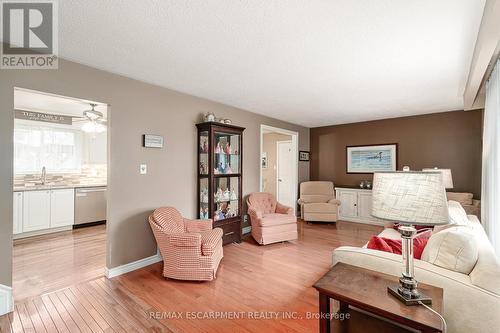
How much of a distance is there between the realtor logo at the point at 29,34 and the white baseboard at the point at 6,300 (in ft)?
6.52

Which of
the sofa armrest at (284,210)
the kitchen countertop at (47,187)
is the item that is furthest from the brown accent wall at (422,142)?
the kitchen countertop at (47,187)

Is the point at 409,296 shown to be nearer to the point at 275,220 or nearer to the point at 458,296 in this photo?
the point at 458,296

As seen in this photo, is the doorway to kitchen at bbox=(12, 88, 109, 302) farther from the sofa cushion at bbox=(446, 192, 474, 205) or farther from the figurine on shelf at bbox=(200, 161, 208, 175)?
the sofa cushion at bbox=(446, 192, 474, 205)

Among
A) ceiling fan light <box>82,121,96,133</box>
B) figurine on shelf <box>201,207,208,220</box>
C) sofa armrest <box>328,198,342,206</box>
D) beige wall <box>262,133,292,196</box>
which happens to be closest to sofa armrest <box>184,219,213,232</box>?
figurine on shelf <box>201,207,208,220</box>

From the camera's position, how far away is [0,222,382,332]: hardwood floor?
189cm

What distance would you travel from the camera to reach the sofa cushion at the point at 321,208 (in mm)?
5156

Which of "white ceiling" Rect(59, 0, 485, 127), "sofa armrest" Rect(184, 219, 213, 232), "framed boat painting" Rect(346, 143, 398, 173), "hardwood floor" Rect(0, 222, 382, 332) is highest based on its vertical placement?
"white ceiling" Rect(59, 0, 485, 127)

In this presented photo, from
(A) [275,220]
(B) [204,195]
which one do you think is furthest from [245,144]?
(A) [275,220]

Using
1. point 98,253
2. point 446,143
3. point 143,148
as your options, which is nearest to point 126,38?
point 143,148

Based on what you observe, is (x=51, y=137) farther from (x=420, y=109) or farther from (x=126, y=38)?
(x=420, y=109)

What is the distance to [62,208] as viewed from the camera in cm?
448

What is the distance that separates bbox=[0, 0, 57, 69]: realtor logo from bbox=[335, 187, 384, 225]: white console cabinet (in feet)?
18.6

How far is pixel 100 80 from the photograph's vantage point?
8.64 feet

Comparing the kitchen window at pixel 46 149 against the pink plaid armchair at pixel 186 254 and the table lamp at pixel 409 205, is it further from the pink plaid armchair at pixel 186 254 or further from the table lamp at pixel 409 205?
the table lamp at pixel 409 205
